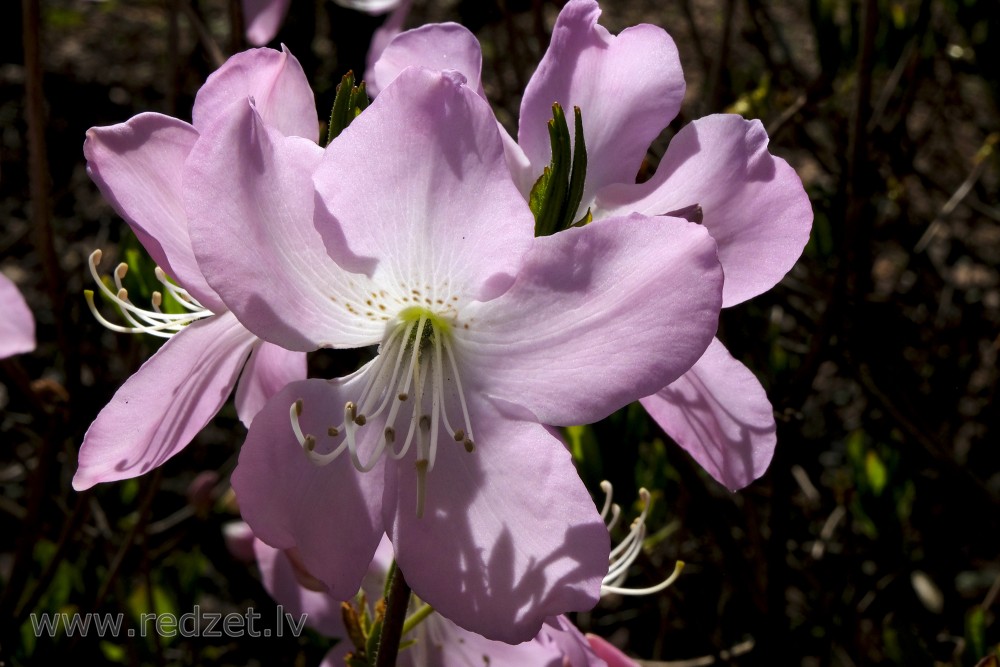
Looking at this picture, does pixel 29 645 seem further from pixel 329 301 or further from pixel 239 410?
pixel 329 301

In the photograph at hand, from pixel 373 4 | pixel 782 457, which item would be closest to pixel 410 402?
pixel 782 457

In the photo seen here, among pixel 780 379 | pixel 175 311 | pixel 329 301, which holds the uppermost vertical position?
pixel 329 301

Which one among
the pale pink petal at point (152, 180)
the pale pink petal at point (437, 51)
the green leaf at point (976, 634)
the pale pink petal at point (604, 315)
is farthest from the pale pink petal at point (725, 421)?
the green leaf at point (976, 634)

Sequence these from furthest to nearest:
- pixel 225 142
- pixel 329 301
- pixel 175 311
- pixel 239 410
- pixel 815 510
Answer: pixel 815 510 < pixel 175 311 < pixel 239 410 < pixel 329 301 < pixel 225 142

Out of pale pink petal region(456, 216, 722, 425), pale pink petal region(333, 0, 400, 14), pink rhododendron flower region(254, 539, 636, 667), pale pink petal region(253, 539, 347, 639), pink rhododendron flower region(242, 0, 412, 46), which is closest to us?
pale pink petal region(456, 216, 722, 425)

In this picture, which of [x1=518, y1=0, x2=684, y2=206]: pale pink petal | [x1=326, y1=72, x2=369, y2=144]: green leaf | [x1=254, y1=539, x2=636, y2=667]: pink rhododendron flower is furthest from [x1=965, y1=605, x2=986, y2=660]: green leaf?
[x1=326, y1=72, x2=369, y2=144]: green leaf

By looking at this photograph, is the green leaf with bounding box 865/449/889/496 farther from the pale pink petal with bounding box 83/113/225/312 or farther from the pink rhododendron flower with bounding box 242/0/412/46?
the pale pink petal with bounding box 83/113/225/312

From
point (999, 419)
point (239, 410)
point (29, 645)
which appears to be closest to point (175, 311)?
point (239, 410)
